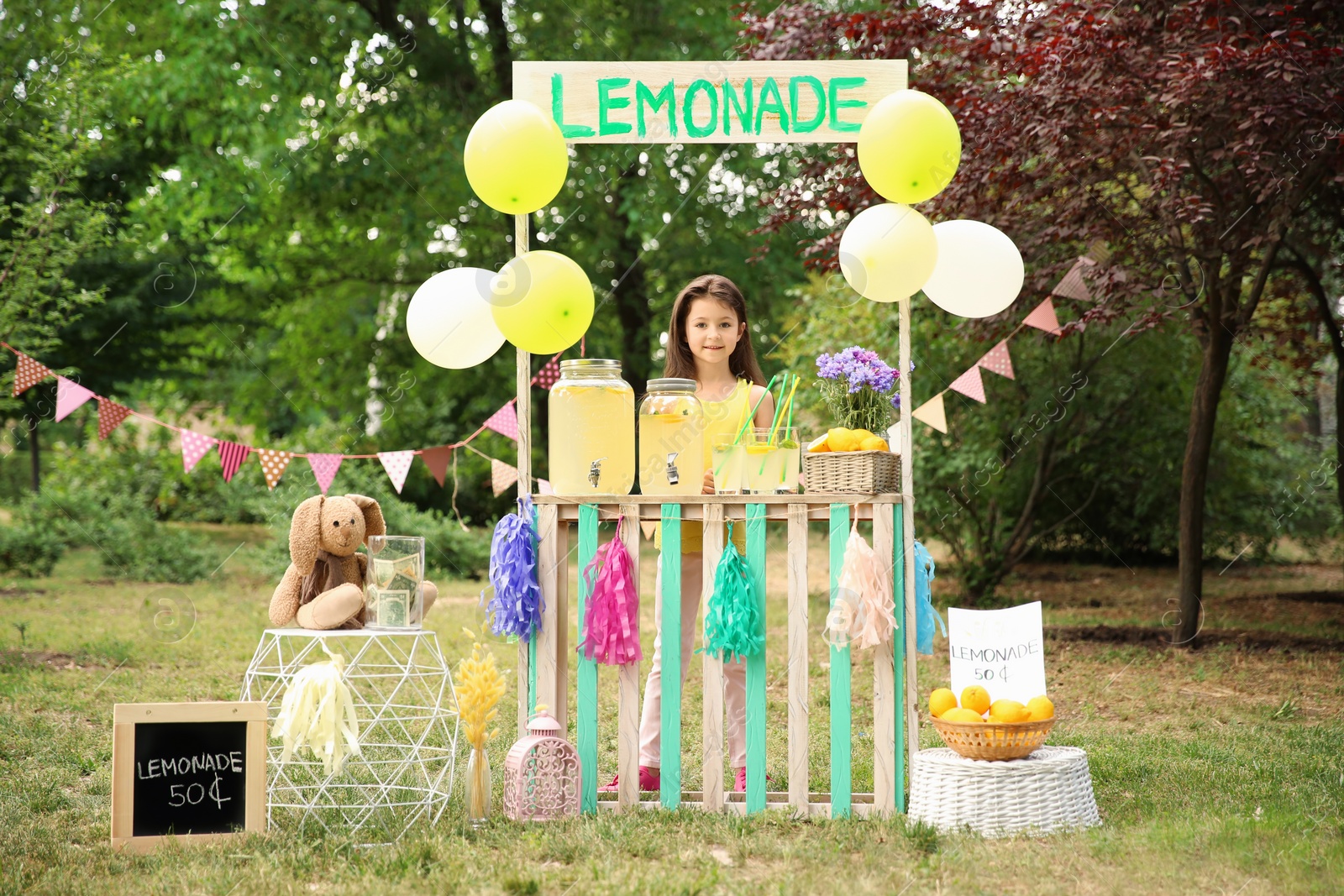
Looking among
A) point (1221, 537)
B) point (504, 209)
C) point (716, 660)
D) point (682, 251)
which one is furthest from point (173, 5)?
point (1221, 537)

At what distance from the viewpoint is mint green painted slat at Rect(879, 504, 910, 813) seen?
3.38 m

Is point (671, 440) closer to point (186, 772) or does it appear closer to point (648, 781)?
point (648, 781)

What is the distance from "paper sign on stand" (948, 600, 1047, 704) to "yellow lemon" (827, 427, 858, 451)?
1.98 ft

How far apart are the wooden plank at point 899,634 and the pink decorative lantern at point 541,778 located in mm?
973

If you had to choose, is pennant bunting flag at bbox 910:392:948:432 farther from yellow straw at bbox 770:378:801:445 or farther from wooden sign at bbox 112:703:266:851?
wooden sign at bbox 112:703:266:851

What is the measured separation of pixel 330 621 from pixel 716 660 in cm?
115

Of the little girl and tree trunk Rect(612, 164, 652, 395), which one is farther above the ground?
tree trunk Rect(612, 164, 652, 395)

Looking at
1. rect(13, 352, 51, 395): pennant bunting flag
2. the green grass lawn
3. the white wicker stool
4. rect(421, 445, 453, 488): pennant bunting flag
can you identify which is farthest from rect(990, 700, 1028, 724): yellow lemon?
rect(13, 352, 51, 395): pennant bunting flag

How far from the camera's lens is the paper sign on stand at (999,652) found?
3.45 metres

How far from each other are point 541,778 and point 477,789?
19 cm

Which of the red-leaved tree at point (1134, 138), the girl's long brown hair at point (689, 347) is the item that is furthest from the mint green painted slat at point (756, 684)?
the red-leaved tree at point (1134, 138)

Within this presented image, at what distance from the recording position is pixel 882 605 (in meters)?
3.31

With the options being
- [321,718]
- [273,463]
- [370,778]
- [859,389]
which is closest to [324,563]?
[321,718]

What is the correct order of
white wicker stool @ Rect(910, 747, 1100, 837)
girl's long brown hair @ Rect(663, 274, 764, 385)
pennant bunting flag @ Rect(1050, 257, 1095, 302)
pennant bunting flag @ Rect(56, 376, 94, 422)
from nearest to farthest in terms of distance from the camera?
white wicker stool @ Rect(910, 747, 1100, 837) < girl's long brown hair @ Rect(663, 274, 764, 385) < pennant bunting flag @ Rect(56, 376, 94, 422) < pennant bunting flag @ Rect(1050, 257, 1095, 302)
